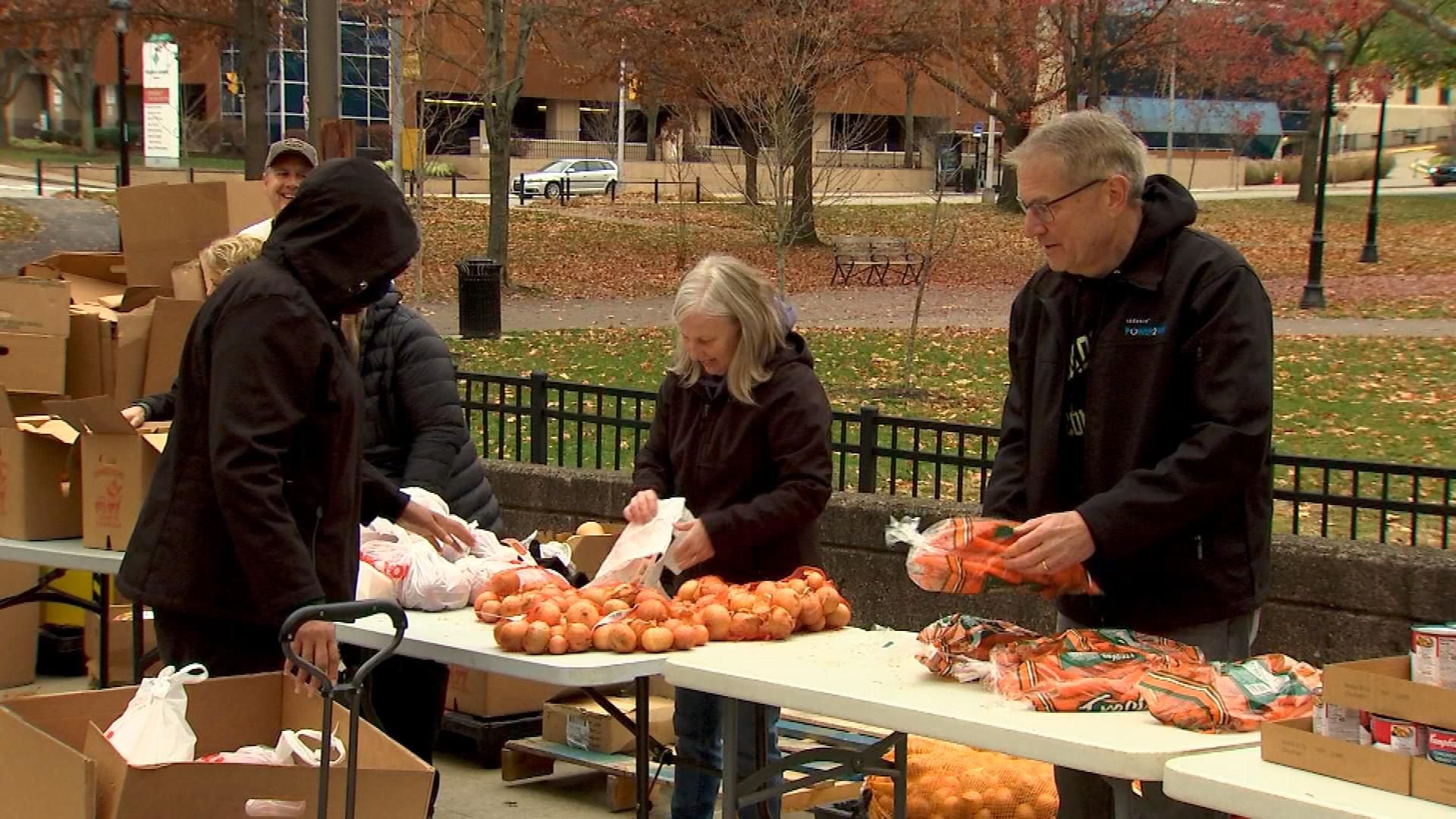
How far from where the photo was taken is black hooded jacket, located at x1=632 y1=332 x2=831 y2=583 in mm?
4562

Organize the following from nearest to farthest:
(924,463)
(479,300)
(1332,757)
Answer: (1332,757) < (924,463) < (479,300)

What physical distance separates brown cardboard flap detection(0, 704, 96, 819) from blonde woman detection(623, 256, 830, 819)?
170 centimetres

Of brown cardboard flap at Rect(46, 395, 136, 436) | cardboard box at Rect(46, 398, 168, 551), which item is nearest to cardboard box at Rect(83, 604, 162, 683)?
cardboard box at Rect(46, 398, 168, 551)

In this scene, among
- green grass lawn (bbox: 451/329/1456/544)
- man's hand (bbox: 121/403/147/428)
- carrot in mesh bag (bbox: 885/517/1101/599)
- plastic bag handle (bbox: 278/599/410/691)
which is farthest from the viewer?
green grass lawn (bbox: 451/329/1456/544)

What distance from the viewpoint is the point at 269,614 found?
11.9 feet

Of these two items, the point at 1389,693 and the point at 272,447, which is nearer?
the point at 1389,693

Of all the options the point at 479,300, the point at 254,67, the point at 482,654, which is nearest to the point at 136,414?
the point at 482,654

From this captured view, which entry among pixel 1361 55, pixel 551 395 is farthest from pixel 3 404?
pixel 1361 55

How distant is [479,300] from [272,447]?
1580 centimetres

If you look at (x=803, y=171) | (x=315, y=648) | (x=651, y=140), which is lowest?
(x=315, y=648)

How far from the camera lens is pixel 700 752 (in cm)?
476

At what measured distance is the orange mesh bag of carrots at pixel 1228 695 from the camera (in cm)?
324

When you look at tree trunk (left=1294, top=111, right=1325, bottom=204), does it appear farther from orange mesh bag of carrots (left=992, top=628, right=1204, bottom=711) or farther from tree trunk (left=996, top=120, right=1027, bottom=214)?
orange mesh bag of carrots (left=992, top=628, right=1204, bottom=711)

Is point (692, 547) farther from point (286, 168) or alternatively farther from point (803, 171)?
point (803, 171)
